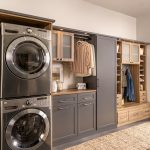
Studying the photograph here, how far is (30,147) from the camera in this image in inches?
94.3

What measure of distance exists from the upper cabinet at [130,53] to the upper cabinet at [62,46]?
1.59 m

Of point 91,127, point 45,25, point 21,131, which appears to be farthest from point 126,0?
point 21,131

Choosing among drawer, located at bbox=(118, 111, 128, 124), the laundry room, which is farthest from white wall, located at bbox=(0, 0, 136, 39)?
drawer, located at bbox=(118, 111, 128, 124)

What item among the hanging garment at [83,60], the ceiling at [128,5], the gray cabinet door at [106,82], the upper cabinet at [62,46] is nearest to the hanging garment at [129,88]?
the gray cabinet door at [106,82]

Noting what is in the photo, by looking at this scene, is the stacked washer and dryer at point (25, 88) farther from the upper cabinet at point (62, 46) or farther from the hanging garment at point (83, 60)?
the hanging garment at point (83, 60)

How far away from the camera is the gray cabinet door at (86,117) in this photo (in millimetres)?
3411

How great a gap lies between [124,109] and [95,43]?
1.76 metres

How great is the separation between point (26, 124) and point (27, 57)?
91 cm

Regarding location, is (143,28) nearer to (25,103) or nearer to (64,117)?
(64,117)

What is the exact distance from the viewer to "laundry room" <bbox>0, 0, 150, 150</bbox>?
7.47ft

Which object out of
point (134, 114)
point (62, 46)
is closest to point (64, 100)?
point (62, 46)

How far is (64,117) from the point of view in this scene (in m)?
3.17

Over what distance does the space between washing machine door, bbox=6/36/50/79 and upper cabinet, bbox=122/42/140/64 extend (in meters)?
2.53

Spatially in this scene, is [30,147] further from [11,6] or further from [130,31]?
[130,31]
